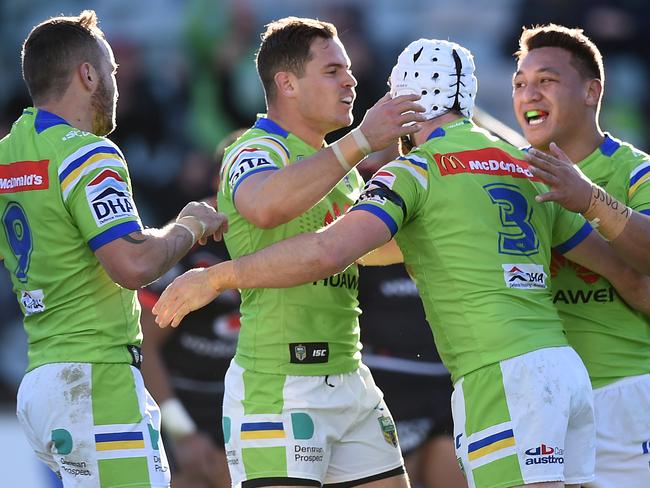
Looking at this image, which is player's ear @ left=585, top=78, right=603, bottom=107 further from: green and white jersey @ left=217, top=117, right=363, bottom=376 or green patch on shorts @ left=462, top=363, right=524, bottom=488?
green patch on shorts @ left=462, top=363, right=524, bottom=488

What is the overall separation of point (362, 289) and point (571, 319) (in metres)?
2.36

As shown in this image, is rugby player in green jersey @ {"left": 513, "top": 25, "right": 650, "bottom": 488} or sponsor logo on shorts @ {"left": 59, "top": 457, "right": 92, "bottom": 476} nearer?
sponsor logo on shorts @ {"left": 59, "top": 457, "right": 92, "bottom": 476}

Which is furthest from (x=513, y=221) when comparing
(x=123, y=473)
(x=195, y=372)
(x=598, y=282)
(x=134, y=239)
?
(x=195, y=372)

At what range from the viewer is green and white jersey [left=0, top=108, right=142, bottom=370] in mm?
4605

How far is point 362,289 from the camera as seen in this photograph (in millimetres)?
7379

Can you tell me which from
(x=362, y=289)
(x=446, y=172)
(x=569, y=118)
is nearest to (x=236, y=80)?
(x=362, y=289)

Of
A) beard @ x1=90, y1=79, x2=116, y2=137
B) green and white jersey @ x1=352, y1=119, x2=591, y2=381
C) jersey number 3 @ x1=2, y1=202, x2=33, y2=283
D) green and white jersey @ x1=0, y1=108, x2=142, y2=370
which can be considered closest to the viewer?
green and white jersey @ x1=352, y1=119, x2=591, y2=381

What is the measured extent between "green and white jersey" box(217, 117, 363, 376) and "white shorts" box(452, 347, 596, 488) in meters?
0.79

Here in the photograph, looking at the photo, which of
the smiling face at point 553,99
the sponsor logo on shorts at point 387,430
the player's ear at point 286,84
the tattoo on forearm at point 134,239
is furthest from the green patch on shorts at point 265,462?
the smiling face at point 553,99

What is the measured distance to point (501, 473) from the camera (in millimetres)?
4277

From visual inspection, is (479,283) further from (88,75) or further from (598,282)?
(88,75)

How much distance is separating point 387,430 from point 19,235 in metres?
1.84

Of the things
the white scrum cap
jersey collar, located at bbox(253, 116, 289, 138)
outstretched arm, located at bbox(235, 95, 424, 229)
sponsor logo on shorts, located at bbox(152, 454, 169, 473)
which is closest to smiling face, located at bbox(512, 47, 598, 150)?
the white scrum cap

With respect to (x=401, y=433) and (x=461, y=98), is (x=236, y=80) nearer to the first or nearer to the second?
(x=401, y=433)
